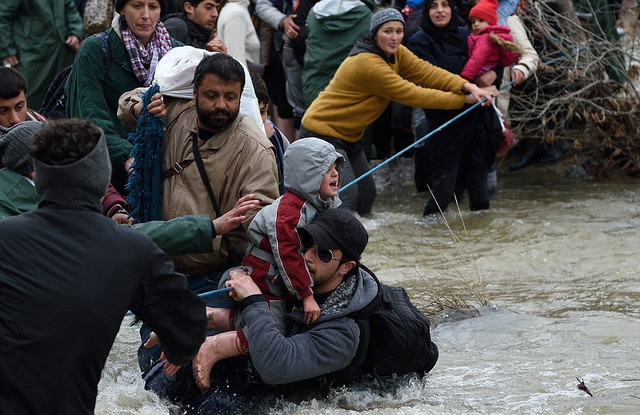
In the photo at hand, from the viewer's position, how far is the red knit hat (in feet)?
29.6

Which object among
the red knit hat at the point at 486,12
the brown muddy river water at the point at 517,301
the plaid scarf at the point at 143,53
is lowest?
the brown muddy river water at the point at 517,301

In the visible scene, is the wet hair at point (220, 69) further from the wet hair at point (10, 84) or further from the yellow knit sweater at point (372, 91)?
the yellow knit sweater at point (372, 91)

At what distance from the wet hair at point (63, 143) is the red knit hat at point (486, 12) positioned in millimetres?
5973

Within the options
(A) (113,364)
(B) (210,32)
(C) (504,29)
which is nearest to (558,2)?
(C) (504,29)

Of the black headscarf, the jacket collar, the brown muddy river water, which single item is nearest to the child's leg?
the brown muddy river water

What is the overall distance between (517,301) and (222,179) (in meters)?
2.68

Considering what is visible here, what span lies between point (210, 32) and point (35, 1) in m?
2.67

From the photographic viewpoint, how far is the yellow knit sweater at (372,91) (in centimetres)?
852

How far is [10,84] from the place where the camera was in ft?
19.3

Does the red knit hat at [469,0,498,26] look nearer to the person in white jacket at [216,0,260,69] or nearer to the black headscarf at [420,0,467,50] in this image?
the black headscarf at [420,0,467,50]

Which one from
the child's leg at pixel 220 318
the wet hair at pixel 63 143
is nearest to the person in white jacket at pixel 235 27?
the child's leg at pixel 220 318

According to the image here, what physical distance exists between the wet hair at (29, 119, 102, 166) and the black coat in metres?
0.10

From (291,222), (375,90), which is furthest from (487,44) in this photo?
(291,222)

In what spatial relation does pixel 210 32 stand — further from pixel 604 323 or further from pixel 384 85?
pixel 604 323
